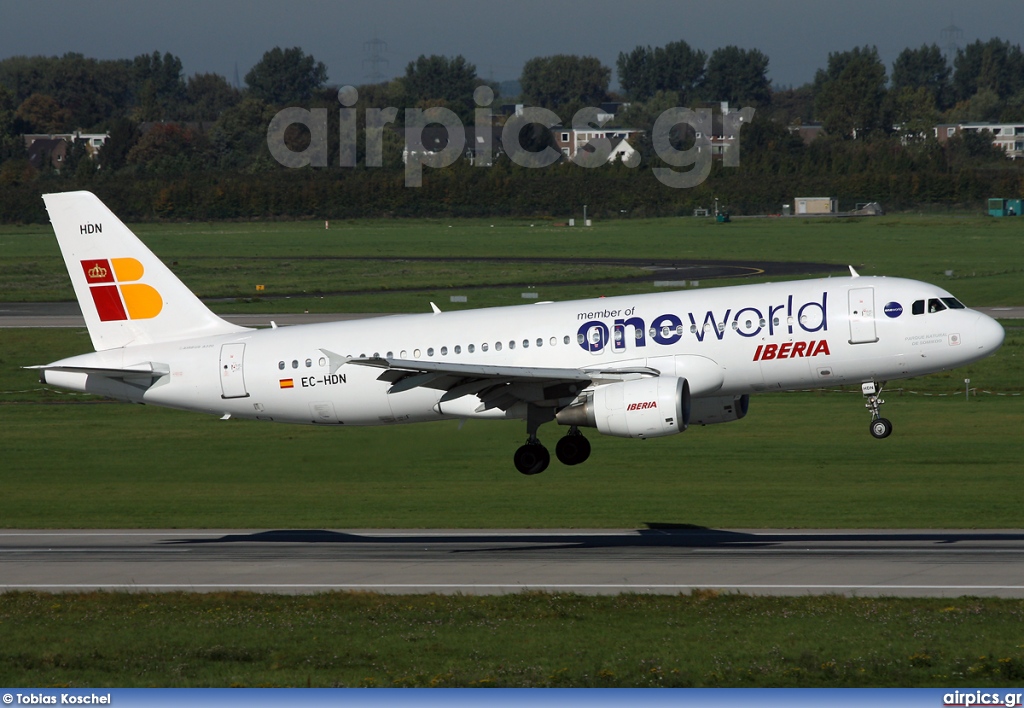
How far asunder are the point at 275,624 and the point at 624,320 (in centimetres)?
1600

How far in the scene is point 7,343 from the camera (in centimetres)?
9638

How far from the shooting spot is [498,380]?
1711 inches

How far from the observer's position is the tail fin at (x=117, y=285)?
48281mm

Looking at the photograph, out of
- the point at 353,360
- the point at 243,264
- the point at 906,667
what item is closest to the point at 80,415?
the point at 353,360

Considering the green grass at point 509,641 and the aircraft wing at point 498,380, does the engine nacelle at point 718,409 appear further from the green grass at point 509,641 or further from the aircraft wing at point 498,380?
the green grass at point 509,641

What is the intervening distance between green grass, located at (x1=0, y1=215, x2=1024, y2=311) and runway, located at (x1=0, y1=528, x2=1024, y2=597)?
6277cm

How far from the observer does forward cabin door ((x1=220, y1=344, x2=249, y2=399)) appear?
47.0m

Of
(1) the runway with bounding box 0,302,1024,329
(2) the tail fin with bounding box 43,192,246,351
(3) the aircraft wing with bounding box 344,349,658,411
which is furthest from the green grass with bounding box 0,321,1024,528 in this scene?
(1) the runway with bounding box 0,302,1024,329

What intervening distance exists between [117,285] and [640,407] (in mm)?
19420

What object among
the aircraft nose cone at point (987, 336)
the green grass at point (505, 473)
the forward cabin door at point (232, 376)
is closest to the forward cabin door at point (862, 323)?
the aircraft nose cone at point (987, 336)

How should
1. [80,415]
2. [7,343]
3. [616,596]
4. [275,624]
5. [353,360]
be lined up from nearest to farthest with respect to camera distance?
[275,624] < [616,596] < [353,360] < [80,415] < [7,343]

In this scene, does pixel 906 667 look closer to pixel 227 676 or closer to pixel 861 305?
pixel 227 676

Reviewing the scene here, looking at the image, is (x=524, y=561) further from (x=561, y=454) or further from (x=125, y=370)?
(x=125, y=370)

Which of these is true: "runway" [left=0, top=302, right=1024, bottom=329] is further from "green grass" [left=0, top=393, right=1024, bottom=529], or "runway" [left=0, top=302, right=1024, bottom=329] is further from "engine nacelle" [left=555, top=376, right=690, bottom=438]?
"engine nacelle" [left=555, top=376, right=690, bottom=438]
